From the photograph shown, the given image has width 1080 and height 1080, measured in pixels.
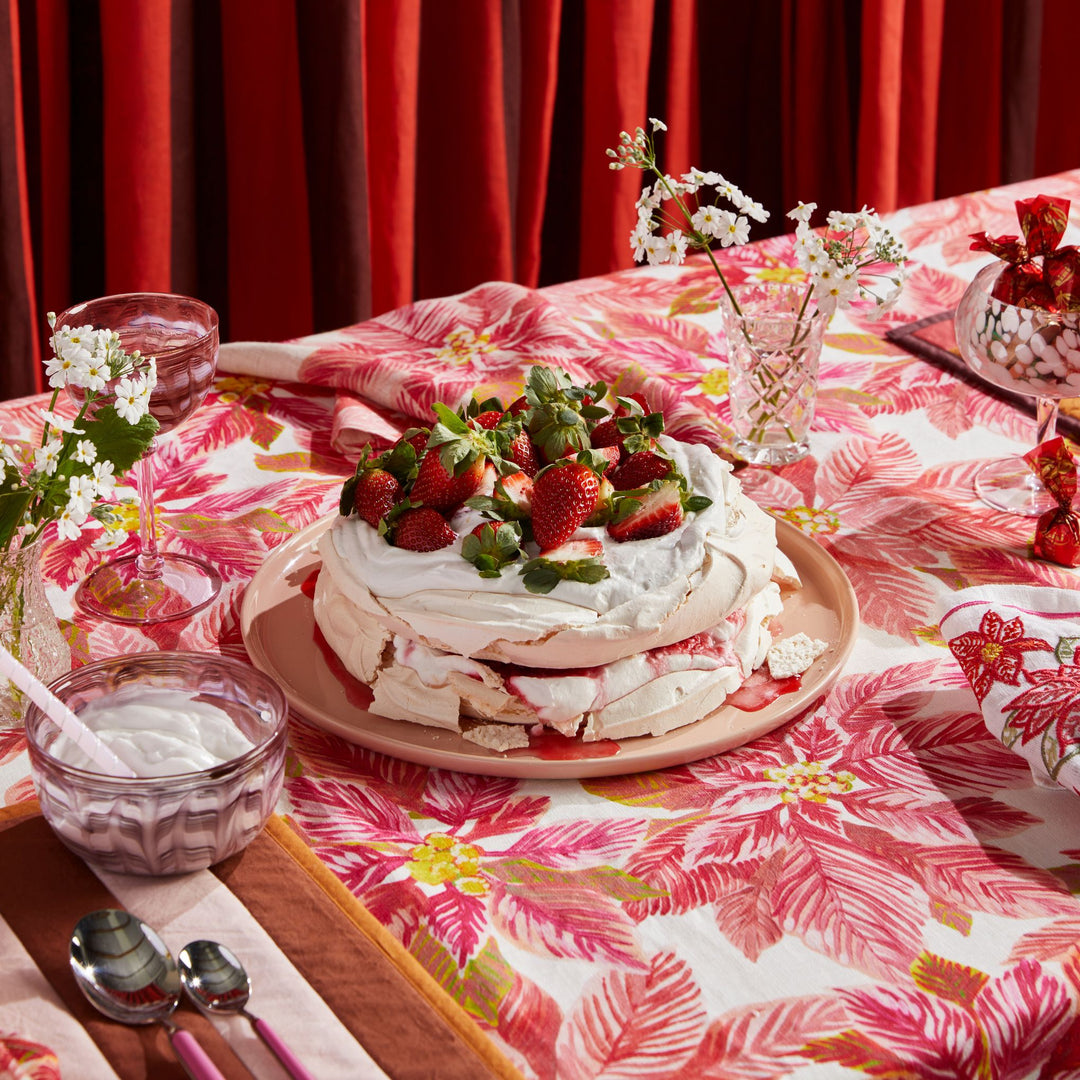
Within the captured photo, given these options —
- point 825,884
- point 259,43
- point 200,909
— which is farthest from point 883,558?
point 259,43

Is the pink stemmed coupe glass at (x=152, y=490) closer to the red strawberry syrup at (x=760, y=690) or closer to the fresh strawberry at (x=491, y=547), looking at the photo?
the fresh strawberry at (x=491, y=547)

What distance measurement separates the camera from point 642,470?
1088mm

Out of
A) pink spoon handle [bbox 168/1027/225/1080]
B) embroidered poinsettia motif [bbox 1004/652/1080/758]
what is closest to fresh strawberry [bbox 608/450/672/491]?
embroidered poinsettia motif [bbox 1004/652/1080/758]

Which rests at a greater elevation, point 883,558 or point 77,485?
point 77,485

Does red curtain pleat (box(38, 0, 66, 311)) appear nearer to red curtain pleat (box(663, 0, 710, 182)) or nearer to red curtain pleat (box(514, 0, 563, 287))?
red curtain pleat (box(514, 0, 563, 287))

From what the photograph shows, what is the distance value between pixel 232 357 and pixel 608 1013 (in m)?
1.06

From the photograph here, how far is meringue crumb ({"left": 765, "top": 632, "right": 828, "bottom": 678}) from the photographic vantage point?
3.45ft

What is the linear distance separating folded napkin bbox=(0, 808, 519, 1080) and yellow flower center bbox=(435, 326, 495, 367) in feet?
2.90

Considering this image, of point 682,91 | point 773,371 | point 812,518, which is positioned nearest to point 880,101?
point 682,91

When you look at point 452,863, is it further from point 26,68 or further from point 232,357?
point 26,68

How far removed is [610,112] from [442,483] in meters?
2.11

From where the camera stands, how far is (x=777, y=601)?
1.12 m

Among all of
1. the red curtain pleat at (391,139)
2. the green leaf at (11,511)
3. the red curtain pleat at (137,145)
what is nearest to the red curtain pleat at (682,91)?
the red curtain pleat at (391,139)

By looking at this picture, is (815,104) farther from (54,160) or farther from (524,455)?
(524,455)
